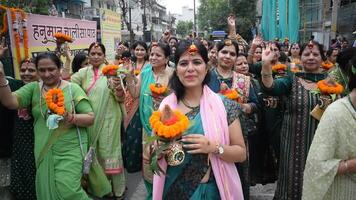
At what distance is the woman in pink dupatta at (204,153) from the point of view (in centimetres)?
213

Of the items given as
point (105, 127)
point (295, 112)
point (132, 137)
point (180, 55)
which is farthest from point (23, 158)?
point (295, 112)

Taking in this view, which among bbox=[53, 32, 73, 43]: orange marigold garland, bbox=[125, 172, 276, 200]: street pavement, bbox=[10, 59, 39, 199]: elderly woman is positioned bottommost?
bbox=[125, 172, 276, 200]: street pavement

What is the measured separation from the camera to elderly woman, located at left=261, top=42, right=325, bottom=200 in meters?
3.00

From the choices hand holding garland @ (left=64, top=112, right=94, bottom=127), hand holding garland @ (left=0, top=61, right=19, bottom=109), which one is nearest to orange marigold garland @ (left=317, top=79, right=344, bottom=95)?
hand holding garland @ (left=64, top=112, right=94, bottom=127)

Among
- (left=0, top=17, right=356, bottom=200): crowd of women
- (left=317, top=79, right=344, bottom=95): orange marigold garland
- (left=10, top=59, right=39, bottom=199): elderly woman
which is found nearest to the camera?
(left=0, top=17, right=356, bottom=200): crowd of women

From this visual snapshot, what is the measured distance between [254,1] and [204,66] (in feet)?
121

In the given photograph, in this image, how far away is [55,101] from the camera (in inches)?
120

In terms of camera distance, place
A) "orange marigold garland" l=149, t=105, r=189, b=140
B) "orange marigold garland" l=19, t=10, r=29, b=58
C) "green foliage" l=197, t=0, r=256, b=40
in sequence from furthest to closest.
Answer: "green foliage" l=197, t=0, r=256, b=40, "orange marigold garland" l=19, t=10, r=29, b=58, "orange marigold garland" l=149, t=105, r=189, b=140

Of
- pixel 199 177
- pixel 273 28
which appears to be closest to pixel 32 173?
pixel 199 177

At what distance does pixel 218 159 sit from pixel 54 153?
5.64 feet

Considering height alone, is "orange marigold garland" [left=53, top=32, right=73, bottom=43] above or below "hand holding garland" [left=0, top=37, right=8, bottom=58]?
above

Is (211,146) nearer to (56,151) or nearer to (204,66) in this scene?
(204,66)

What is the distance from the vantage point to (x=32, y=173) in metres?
3.43

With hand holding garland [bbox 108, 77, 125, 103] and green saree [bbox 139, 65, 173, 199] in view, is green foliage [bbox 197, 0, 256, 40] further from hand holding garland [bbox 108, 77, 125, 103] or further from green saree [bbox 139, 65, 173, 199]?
hand holding garland [bbox 108, 77, 125, 103]
